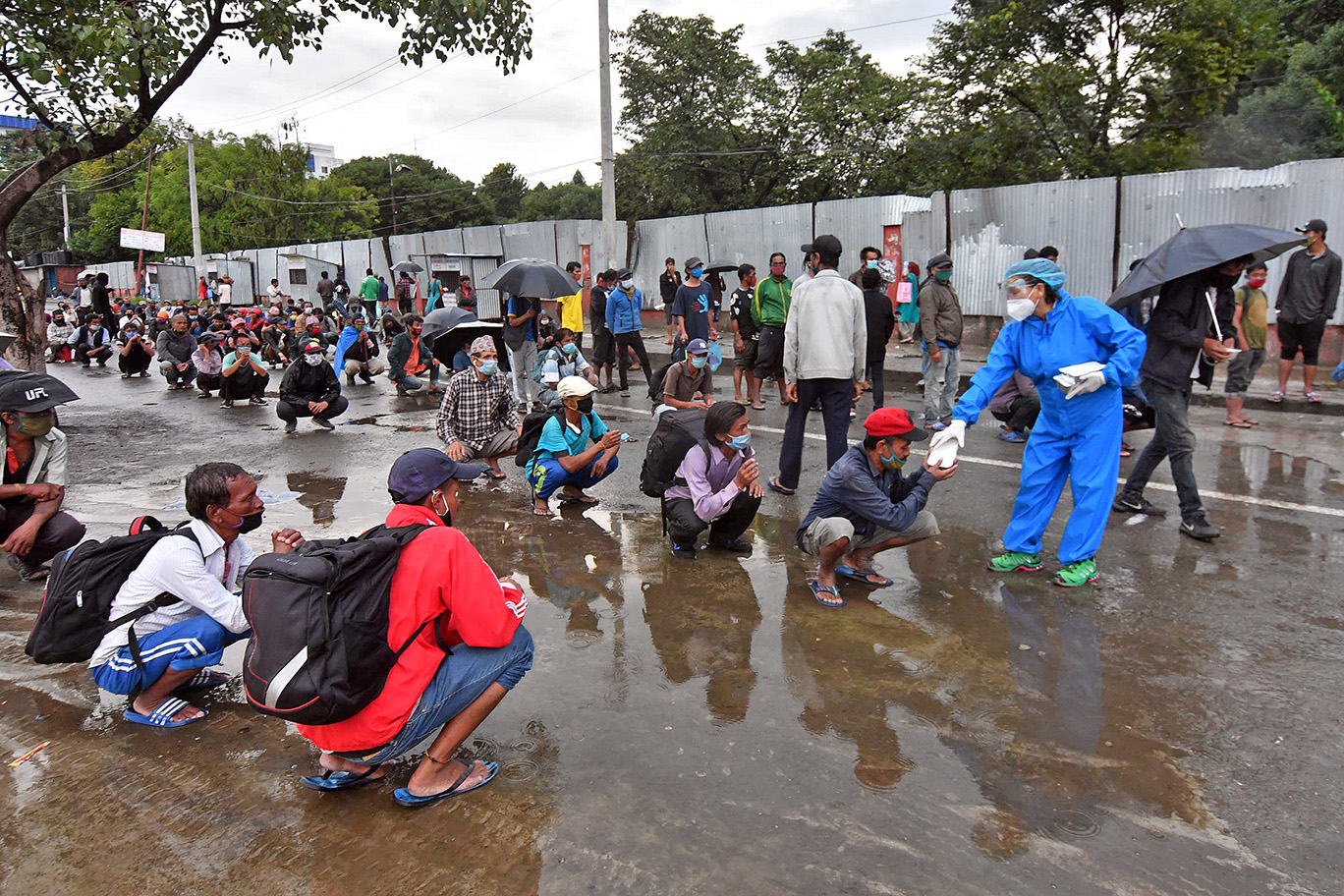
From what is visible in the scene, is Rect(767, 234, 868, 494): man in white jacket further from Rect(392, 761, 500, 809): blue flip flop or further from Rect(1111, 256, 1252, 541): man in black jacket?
Rect(392, 761, 500, 809): blue flip flop

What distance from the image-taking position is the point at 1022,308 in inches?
201

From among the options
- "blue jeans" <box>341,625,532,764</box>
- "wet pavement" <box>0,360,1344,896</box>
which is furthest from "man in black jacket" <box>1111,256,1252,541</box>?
"blue jeans" <box>341,625,532,764</box>

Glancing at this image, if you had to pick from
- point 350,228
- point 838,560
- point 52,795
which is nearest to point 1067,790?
point 838,560

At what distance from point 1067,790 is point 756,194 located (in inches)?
1149

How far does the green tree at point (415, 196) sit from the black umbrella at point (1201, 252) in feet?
188

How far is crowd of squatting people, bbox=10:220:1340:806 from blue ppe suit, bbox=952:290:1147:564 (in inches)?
0.5

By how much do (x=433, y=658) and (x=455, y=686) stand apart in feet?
0.49

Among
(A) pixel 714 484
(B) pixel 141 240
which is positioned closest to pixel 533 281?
(A) pixel 714 484

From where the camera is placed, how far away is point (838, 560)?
518cm

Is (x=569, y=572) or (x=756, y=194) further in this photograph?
(x=756, y=194)

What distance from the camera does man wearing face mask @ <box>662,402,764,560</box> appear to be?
17.9ft

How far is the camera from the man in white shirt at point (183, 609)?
367 cm

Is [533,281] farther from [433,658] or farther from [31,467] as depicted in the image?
[433,658]

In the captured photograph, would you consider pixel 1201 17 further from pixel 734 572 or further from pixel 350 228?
pixel 350 228
